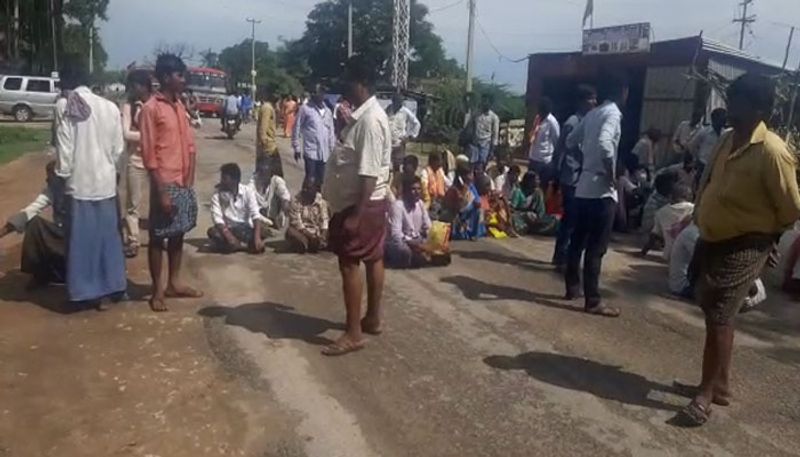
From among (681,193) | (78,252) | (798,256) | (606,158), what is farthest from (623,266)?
(78,252)

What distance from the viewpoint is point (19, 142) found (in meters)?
23.0

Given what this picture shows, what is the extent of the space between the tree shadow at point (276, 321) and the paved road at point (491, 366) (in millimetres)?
21

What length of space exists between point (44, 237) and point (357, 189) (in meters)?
3.02

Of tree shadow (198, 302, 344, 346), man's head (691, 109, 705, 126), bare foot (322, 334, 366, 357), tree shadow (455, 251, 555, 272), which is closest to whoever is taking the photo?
bare foot (322, 334, 366, 357)

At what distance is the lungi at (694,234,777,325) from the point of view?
4262 mm

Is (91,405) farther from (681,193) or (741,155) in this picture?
(681,193)

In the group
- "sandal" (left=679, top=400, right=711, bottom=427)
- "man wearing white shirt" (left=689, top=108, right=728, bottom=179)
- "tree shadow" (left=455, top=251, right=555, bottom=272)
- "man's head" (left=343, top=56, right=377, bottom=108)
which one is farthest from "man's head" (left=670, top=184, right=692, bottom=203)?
"man's head" (left=343, top=56, right=377, bottom=108)

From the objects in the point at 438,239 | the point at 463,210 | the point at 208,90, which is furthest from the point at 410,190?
the point at 208,90

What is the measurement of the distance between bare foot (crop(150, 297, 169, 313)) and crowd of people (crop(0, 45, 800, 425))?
15mm

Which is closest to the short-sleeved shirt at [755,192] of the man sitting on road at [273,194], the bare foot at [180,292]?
the bare foot at [180,292]

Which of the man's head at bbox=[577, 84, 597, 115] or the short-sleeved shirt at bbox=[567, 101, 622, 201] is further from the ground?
the man's head at bbox=[577, 84, 597, 115]

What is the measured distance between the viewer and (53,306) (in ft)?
20.4

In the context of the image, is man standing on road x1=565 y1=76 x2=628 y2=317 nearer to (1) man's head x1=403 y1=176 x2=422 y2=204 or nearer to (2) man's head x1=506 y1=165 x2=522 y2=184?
(1) man's head x1=403 y1=176 x2=422 y2=204

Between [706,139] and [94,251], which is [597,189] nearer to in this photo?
[94,251]
